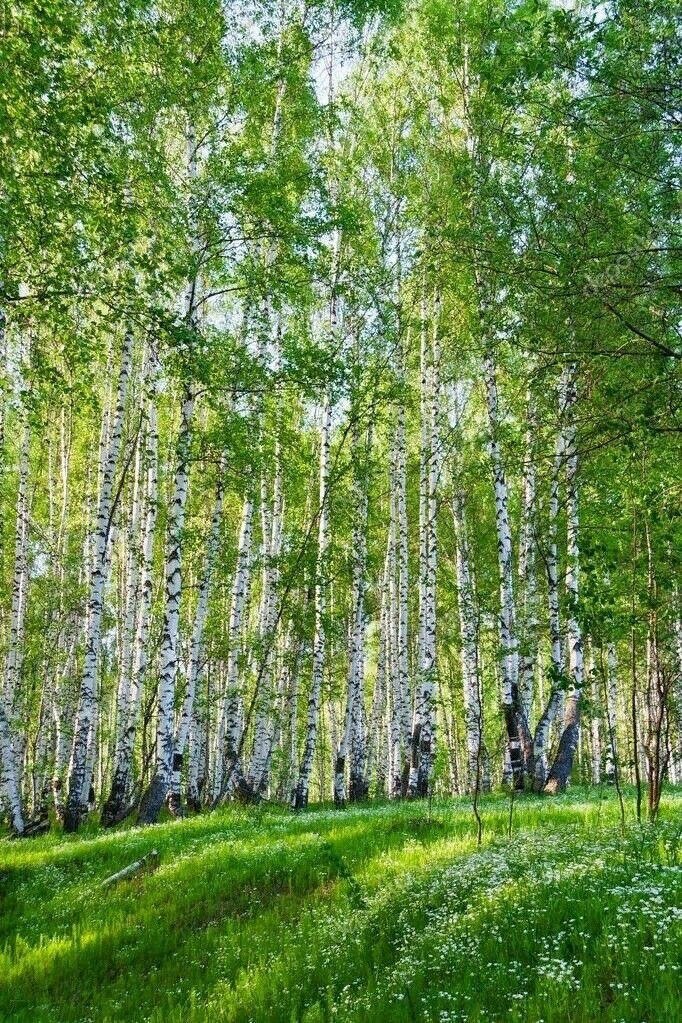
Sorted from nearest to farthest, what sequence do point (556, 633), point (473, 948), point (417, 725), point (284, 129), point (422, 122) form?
point (473, 948)
point (556, 633)
point (417, 725)
point (284, 129)
point (422, 122)

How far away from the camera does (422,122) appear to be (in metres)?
24.0

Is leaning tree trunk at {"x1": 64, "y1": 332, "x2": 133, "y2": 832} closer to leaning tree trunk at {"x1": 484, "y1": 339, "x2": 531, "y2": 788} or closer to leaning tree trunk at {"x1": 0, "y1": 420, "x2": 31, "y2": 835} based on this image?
leaning tree trunk at {"x1": 0, "y1": 420, "x2": 31, "y2": 835}

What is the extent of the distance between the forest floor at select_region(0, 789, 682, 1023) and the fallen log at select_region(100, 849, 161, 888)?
0.75 feet

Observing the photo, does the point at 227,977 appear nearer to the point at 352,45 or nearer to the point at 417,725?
the point at 417,725

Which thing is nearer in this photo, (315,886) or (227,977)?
(227,977)

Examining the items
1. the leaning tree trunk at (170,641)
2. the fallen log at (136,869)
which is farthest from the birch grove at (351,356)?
the fallen log at (136,869)

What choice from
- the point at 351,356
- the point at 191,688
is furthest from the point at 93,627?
the point at 351,356

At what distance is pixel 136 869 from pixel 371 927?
5090mm

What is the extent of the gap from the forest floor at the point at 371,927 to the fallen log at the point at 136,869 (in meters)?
0.23

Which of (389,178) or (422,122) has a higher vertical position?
(422,122)

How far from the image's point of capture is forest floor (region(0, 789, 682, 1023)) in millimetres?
4586

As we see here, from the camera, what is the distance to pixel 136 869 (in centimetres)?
1023

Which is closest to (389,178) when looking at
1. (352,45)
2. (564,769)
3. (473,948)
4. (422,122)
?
(422,122)

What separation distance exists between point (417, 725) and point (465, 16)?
63.7ft
